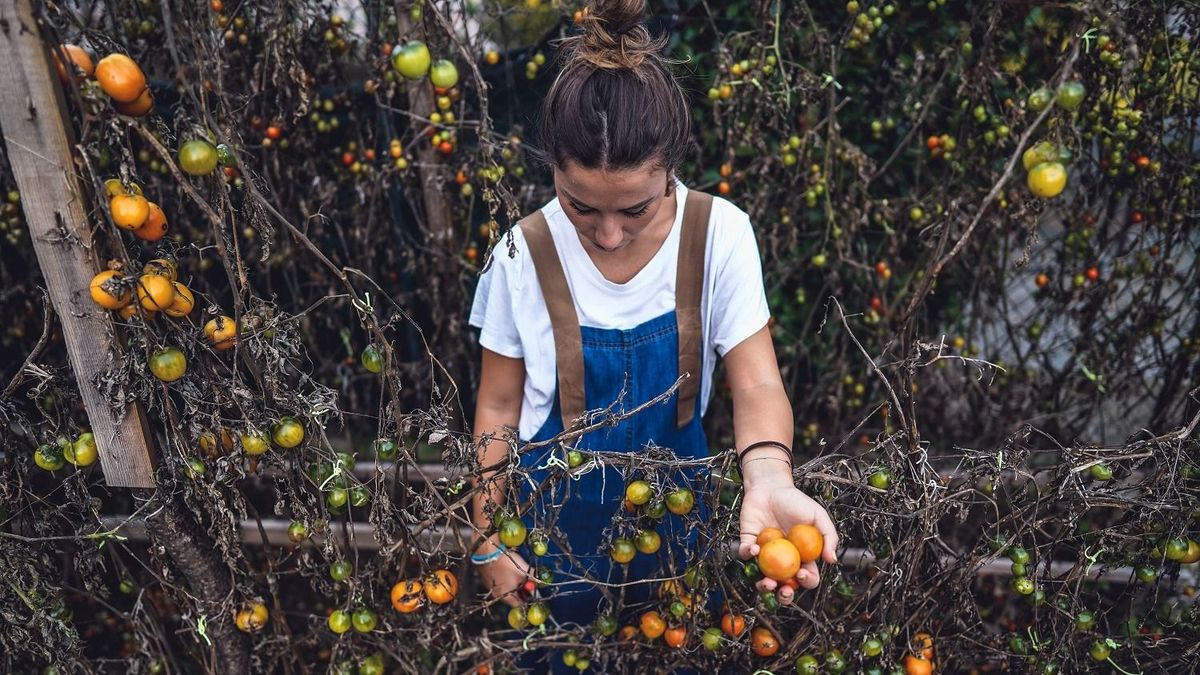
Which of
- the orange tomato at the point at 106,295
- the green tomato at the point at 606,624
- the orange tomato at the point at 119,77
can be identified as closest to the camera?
the orange tomato at the point at 119,77

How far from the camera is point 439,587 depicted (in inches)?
62.5

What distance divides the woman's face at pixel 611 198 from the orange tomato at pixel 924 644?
104cm

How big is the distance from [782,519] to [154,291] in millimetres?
1155

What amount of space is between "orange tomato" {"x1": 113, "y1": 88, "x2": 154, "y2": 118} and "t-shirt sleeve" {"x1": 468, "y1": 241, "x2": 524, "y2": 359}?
0.71 meters

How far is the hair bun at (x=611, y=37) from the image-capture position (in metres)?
1.44

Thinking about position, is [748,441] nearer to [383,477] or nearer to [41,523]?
[383,477]

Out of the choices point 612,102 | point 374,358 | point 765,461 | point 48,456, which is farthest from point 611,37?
point 48,456

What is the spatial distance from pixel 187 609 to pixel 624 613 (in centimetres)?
96

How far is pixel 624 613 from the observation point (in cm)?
181

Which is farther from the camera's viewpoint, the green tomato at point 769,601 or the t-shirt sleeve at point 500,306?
the t-shirt sleeve at point 500,306

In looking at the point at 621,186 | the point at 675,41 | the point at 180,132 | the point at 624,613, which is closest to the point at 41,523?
the point at 180,132

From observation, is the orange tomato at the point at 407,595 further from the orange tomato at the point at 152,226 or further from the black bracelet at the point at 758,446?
the orange tomato at the point at 152,226

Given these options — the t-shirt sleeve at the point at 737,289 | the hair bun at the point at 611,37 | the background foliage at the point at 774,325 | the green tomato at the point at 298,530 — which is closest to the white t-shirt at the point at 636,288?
the t-shirt sleeve at the point at 737,289

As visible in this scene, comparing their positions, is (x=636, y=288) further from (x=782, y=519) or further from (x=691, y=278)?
(x=782, y=519)
